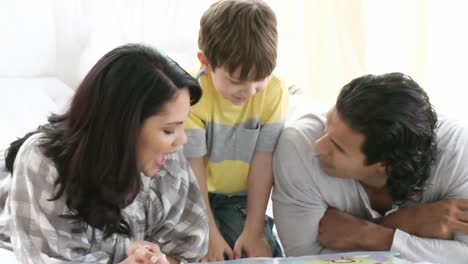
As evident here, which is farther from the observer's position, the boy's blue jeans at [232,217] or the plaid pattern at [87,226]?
the boy's blue jeans at [232,217]

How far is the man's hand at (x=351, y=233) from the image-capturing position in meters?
1.60

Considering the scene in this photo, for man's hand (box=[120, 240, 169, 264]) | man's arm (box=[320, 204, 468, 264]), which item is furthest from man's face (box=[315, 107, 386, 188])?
man's hand (box=[120, 240, 169, 264])

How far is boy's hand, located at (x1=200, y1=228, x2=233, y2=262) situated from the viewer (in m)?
1.67

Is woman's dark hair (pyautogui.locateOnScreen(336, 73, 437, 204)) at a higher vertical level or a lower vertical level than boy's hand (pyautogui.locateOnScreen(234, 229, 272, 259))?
higher

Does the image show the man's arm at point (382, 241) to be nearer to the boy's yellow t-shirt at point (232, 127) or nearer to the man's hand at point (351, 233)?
the man's hand at point (351, 233)

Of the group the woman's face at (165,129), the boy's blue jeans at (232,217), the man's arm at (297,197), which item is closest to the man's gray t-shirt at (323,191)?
the man's arm at (297,197)

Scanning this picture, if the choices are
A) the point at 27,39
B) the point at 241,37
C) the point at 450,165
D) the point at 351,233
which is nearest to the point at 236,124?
the point at 241,37

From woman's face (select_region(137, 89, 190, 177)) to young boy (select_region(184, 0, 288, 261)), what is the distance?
21 centimetres

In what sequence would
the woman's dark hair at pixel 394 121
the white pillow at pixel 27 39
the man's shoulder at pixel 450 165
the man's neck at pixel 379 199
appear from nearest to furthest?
the woman's dark hair at pixel 394 121 < the man's shoulder at pixel 450 165 < the man's neck at pixel 379 199 < the white pillow at pixel 27 39

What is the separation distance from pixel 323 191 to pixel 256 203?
170 mm

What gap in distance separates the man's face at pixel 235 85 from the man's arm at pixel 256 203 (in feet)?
0.61

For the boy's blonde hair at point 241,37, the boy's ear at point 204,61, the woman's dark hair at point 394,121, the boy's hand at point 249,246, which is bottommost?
the boy's hand at point 249,246

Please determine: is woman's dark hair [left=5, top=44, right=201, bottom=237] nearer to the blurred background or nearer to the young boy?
the young boy

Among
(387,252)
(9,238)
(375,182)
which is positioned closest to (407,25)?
(375,182)
